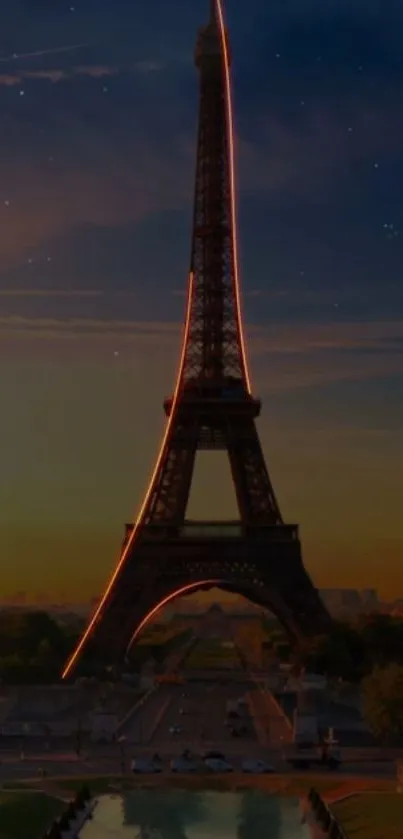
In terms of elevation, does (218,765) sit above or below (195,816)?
above

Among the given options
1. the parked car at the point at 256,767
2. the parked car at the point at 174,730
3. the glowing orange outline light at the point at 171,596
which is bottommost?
the parked car at the point at 256,767

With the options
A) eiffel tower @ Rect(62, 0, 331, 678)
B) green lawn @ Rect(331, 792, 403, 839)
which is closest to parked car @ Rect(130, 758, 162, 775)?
green lawn @ Rect(331, 792, 403, 839)

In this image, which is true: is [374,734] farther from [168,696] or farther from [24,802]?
[168,696]

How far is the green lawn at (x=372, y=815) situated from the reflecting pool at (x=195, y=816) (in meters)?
0.72

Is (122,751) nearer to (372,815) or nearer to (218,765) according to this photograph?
Result: (218,765)

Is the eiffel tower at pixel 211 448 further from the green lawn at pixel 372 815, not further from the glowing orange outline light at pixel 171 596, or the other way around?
the green lawn at pixel 372 815

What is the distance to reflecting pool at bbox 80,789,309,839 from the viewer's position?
79.0ft

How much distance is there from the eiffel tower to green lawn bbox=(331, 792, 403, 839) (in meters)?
20.3

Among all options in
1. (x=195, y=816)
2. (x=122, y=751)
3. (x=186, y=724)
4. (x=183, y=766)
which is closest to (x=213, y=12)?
(x=186, y=724)

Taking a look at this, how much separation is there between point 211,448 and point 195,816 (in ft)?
75.8

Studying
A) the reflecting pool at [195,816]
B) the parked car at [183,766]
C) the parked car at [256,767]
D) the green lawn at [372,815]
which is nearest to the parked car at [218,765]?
the parked car at [183,766]

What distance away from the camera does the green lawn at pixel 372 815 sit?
2244 cm

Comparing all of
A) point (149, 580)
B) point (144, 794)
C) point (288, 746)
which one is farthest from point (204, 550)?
point (144, 794)

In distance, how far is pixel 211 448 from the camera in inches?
1903
